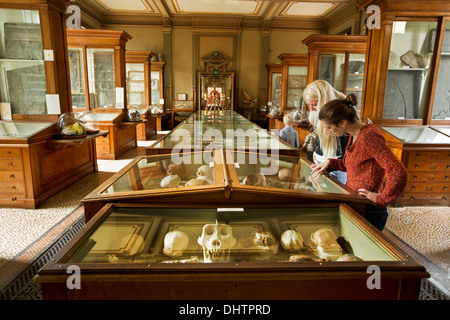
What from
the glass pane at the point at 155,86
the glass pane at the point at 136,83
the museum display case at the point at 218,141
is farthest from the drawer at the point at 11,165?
the glass pane at the point at 155,86

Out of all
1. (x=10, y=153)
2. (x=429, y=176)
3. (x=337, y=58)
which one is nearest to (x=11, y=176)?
Answer: (x=10, y=153)

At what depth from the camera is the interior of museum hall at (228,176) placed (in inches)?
43.4

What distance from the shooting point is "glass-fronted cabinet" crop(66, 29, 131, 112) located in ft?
24.5

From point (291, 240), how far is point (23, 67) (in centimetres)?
489

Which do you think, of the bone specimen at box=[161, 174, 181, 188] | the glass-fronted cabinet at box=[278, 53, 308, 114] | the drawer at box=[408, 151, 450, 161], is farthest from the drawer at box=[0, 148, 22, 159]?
the glass-fronted cabinet at box=[278, 53, 308, 114]

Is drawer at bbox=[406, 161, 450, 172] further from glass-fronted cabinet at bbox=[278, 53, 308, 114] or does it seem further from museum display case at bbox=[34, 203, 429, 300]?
glass-fronted cabinet at bbox=[278, 53, 308, 114]

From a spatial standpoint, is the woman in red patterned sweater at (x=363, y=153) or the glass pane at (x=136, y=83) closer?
the woman in red patterned sweater at (x=363, y=153)

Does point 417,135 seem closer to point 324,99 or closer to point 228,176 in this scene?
point 324,99

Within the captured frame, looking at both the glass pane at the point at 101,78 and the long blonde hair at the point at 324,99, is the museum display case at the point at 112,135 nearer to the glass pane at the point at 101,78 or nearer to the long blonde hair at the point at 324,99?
the glass pane at the point at 101,78

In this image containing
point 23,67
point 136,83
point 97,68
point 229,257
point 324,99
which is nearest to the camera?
point 229,257

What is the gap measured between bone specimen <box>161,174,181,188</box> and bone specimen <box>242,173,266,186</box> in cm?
47

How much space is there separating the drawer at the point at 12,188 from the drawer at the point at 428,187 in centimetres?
510

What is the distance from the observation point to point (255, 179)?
2129mm

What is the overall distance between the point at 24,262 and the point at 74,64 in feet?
20.6
